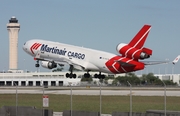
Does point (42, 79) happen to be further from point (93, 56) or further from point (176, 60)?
point (176, 60)

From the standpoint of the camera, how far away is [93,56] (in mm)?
81562

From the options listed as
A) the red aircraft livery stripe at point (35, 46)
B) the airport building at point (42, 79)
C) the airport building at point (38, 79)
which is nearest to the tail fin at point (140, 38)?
the red aircraft livery stripe at point (35, 46)

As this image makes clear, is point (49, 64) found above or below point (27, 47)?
below

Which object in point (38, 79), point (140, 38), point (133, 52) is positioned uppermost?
point (140, 38)

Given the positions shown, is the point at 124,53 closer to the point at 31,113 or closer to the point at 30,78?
the point at 31,113

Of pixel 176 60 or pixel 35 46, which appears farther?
pixel 35 46

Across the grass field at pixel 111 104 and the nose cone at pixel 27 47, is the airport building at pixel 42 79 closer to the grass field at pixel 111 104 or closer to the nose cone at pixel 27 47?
the nose cone at pixel 27 47

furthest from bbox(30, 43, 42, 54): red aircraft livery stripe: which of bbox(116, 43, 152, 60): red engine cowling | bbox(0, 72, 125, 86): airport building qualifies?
bbox(0, 72, 125, 86): airport building

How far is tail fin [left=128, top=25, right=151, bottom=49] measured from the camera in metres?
77.0

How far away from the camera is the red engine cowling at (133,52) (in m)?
74.1

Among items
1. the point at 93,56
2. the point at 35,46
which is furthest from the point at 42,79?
the point at 93,56

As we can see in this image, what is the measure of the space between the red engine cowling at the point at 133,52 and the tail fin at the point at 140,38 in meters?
1.03

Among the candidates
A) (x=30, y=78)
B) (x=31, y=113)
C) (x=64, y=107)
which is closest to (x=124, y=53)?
(x=64, y=107)

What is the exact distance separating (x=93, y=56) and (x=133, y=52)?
8438 millimetres
